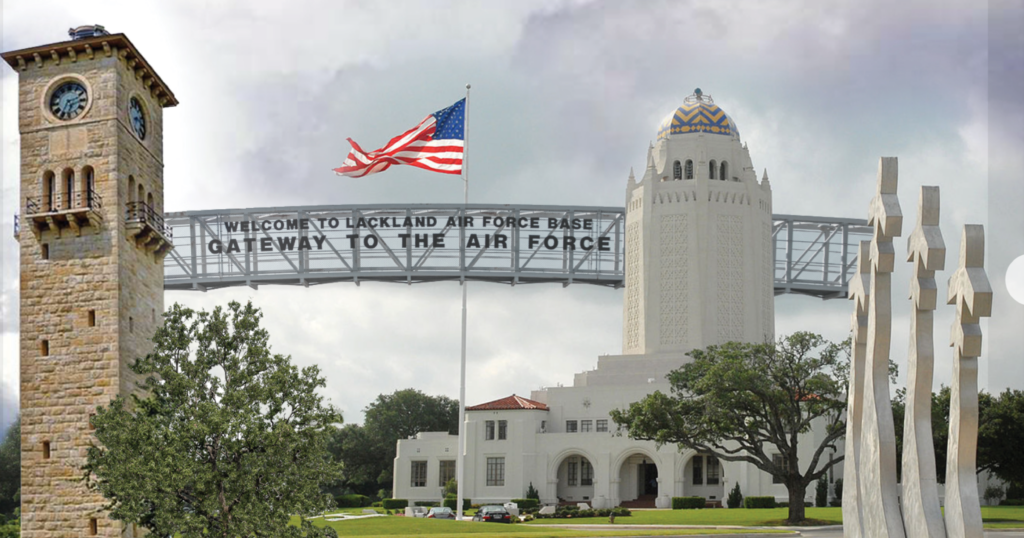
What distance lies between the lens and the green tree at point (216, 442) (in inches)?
1432

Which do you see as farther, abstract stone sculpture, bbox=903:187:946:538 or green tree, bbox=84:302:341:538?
green tree, bbox=84:302:341:538

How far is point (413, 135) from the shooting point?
60312 mm

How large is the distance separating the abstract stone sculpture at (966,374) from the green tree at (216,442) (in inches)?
780

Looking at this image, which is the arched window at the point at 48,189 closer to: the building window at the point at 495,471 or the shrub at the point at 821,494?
the building window at the point at 495,471

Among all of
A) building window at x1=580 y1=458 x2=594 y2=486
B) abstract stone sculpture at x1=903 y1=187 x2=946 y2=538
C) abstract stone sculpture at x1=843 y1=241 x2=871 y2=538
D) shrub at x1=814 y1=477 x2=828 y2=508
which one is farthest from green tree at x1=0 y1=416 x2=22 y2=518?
abstract stone sculpture at x1=903 y1=187 x2=946 y2=538

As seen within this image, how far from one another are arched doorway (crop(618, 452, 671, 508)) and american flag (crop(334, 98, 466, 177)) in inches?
1331

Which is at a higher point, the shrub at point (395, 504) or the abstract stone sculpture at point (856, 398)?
the abstract stone sculpture at point (856, 398)

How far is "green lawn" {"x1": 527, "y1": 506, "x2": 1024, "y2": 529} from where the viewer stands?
58.8 meters

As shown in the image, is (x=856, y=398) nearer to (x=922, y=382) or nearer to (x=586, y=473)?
(x=922, y=382)

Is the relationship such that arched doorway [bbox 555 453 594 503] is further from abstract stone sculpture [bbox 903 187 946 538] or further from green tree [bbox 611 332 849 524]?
abstract stone sculpture [bbox 903 187 946 538]

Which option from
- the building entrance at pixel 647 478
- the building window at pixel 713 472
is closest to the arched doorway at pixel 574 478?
the building entrance at pixel 647 478

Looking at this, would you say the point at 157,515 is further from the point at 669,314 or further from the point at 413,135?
the point at 669,314

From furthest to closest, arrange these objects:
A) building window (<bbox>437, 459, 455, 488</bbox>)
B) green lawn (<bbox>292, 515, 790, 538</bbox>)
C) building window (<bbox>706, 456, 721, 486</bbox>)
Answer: building window (<bbox>437, 459, 455, 488</bbox>) < building window (<bbox>706, 456, 721, 486</bbox>) < green lawn (<bbox>292, 515, 790, 538</bbox>)

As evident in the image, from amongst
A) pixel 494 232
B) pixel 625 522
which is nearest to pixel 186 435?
pixel 625 522
